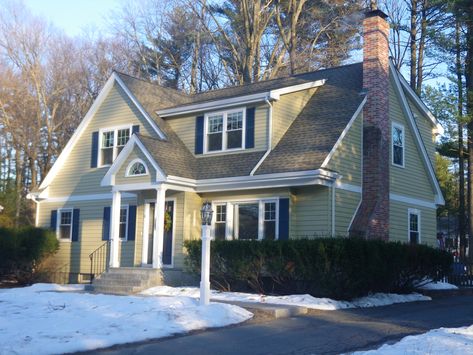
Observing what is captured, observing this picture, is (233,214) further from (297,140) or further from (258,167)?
(297,140)

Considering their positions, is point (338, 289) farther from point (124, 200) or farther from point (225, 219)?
point (124, 200)

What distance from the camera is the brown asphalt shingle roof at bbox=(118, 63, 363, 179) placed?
1741cm

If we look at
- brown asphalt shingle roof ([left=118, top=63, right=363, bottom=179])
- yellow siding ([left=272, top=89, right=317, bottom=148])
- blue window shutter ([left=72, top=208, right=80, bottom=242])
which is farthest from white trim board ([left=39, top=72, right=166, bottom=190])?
yellow siding ([left=272, top=89, right=317, bottom=148])

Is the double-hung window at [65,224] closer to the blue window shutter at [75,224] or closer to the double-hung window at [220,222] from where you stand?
the blue window shutter at [75,224]

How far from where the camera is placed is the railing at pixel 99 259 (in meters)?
21.1

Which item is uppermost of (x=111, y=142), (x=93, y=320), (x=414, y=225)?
(x=111, y=142)

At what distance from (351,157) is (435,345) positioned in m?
10.2

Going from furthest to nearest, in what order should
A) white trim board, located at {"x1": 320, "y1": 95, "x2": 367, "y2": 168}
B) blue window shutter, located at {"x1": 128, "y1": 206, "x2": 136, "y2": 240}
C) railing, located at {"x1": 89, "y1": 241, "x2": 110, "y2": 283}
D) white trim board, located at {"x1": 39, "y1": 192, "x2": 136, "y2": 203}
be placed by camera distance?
railing, located at {"x1": 89, "y1": 241, "x2": 110, "y2": 283} → white trim board, located at {"x1": 39, "y1": 192, "x2": 136, "y2": 203} → blue window shutter, located at {"x1": 128, "y1": 206, "x2": 136, "y2": 240} → white trim board, located at {"x1": 320, "y1": 95, "x2": 367, "y2": 168}

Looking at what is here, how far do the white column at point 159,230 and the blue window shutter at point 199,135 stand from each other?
2.73 metres

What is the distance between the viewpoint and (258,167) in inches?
696

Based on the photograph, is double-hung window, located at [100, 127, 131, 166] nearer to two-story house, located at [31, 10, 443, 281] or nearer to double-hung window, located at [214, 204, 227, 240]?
two-story house, located at [31, 10, 443, 281]

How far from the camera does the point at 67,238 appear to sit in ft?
74.5

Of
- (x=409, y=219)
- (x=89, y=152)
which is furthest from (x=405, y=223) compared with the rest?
(x=89, y=152)

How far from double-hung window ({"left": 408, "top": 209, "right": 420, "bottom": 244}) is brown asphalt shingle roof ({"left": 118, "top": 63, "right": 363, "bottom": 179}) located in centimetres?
465
